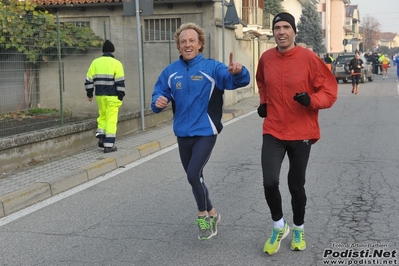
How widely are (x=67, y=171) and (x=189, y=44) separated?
380 centimetres

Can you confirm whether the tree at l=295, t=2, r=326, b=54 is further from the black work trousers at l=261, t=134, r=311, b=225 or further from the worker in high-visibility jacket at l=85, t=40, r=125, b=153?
the black work trousers at l=261, t=134, r=311, b=225

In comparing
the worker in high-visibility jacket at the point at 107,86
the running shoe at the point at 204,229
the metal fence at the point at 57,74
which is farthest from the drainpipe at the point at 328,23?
the running shoe at the point at 204,229

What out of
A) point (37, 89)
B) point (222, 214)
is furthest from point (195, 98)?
point (37, 89)

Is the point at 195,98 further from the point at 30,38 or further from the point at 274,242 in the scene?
the point at 30,38

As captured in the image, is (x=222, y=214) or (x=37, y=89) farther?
(x=37, y=89)

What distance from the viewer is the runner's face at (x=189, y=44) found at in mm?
5008

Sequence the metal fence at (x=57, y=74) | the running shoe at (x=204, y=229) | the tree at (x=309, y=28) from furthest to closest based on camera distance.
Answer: the tree at (x=309, y=28)
the metal fence at (x=57, y=74)
the running shoe at (x=204, y=229)

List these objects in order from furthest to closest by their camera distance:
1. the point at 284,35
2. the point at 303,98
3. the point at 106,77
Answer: the point at 106,77 < the point at 284,35 < the point at 303,98

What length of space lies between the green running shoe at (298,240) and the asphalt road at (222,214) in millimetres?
58

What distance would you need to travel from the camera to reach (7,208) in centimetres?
644

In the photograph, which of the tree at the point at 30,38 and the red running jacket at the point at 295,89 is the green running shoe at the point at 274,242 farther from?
the tree at the point at 30,38

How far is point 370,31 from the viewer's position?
129 m

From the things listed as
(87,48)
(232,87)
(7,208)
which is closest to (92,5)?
(87,48)

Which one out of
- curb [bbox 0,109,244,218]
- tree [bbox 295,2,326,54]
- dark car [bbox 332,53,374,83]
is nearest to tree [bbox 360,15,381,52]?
tree [bbox 295,2,326,54]
